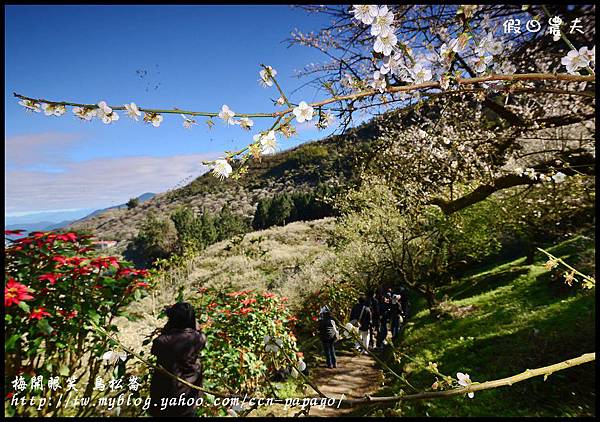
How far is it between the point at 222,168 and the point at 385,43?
0.85 m

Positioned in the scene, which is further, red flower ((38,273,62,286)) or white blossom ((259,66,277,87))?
red flower ((38,273,62,286))

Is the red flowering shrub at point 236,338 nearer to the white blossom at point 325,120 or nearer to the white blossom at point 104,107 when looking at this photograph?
the white blossom at point 325,120

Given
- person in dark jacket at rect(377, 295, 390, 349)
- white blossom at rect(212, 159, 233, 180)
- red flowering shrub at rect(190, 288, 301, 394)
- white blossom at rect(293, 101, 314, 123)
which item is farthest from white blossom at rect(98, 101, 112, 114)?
person in dark jacket at rect(377, 295, 390, 349)

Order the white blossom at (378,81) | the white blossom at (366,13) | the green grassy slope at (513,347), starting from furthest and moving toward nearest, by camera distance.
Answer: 1. the green grassy slope at (513,347)
2. the white blossom at (378,81)
3. the white blossom at (366,13)

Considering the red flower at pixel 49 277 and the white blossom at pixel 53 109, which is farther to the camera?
the red flower at pixel 49 277

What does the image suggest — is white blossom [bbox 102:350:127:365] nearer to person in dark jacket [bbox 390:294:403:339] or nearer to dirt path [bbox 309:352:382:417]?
dirt path [bbox 309:352:382:417]

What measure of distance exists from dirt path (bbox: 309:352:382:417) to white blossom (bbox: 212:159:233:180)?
5.36 meters

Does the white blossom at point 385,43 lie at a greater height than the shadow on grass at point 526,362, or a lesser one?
greater

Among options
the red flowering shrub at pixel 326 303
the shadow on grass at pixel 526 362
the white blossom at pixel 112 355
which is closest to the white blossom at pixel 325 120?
the white blossom at pixel 112 355

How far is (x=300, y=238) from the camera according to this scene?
2686cm

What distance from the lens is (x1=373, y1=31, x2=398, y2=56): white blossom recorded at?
1.38m

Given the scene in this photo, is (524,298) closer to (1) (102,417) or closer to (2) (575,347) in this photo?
(2) (575,347)

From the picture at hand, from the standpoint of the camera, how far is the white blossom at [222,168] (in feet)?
4.01

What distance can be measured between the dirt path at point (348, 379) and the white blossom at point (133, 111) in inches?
217
